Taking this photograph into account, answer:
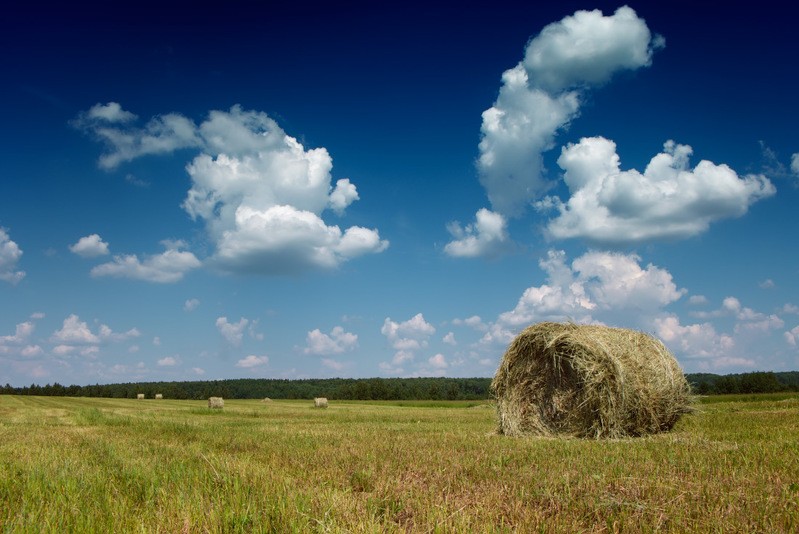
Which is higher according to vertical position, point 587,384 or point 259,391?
point 587,384

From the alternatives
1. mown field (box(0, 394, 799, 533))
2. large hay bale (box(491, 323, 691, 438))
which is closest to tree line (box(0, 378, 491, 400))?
large hay bale (box(491, 323, 691, 438))

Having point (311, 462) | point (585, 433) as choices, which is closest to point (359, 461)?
point (311, 462)

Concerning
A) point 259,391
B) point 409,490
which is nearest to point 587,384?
point 409,490

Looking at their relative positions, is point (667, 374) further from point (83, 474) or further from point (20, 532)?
point (20, 532)

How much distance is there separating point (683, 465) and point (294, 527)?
4563 mm

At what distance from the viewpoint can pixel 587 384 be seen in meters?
11.5

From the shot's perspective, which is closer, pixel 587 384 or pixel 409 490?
pixel 409 490

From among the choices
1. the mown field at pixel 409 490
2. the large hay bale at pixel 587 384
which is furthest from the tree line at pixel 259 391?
Result: the mown field at pixel 409 490

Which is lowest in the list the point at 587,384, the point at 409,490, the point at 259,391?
the point at 259,391

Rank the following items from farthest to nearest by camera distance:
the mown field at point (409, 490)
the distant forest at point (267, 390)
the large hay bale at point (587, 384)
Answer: the distant forest at point (267, 390) → the large hay bale at point (587, 384) → the mown field at point (409, 490)

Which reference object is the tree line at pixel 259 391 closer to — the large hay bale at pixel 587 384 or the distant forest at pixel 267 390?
the distant forest at pixel 267 390

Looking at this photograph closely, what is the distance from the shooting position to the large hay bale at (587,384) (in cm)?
1130

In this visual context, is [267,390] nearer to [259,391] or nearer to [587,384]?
[259,391]

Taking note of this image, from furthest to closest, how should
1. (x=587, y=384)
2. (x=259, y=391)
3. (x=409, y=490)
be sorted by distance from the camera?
(x=259, y=391) < (x=587, y=384) < (x=409, y=490)
